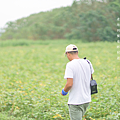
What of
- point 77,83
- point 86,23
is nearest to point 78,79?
point 77,83

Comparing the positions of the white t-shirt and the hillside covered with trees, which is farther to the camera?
the hillside covered with trees

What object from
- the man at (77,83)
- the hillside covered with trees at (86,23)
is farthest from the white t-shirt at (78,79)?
the hillside covered with trees at (86,23)

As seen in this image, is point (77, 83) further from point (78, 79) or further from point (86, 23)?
point (86, 23)

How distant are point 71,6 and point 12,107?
2941cm

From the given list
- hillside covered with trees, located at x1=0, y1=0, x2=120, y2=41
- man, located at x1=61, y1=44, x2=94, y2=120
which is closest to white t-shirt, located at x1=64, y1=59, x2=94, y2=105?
man, located at x1=61, y1=44, x2=94, y2=120

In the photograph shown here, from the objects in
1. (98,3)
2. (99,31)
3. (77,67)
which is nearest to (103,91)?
(77,67)

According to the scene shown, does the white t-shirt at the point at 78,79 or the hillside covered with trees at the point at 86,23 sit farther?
the hillside covered with trees at the point at 86,23

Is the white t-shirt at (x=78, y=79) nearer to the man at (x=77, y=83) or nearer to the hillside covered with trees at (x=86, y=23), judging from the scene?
the man at (x=77, y=83)

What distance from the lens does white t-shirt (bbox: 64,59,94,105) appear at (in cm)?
235

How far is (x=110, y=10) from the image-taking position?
2558cm

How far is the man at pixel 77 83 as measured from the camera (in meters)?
2.35

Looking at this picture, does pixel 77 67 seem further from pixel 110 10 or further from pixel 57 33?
pixel 57 33

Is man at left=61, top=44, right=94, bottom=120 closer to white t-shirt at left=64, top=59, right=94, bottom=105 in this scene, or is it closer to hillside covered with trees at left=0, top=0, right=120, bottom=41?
white t-shirt at left=64, top=59, right=94, bottom=105

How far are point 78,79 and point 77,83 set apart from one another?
6 cm
